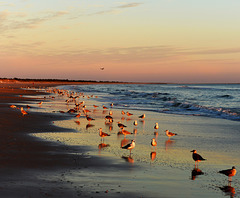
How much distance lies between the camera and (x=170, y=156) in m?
12.3

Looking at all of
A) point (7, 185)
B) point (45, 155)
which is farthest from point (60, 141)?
point (7, 185)

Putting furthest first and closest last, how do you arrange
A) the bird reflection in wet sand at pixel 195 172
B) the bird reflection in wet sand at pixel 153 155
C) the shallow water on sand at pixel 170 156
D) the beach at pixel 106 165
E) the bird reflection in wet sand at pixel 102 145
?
the bird reflection in wet sand at pixel 102 145
the bird reflection in wet sand at pixel 153 155
the bird reflection in wet sand at pixel 195 172
the shallow water on sand at pixel 170 156
the beach at pixel 106 165

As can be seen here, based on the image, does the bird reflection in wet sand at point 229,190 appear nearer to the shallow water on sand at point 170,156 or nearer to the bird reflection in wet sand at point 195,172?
the shallow water on sand at point 170,156

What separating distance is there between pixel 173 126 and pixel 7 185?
47.2 feet

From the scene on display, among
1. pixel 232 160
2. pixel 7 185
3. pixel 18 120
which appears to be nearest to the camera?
pixel 7 185

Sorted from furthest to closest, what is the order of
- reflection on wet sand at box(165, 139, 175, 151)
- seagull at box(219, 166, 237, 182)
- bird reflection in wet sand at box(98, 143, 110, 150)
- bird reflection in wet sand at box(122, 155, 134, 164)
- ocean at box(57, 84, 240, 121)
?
ocean at box(57, 84, 240, 121) < reflection on wet sand at box(165, 139, 175, 151) < bird reflection in wet sand at box(98, 143, 110, 150) < bird reflection in wet sand at box(122, 155, 134, 164) < seagull at box(219, 166, 237, 182)

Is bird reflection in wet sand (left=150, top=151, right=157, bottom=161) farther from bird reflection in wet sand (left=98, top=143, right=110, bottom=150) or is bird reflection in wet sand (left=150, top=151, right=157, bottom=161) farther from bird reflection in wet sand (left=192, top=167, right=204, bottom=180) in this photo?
bird reflection in wet sand (left=98, top=143, right=110, bottom=150)

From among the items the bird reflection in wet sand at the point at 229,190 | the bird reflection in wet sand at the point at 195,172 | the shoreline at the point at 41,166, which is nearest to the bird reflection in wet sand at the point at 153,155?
the shoreline at the point at 41,166

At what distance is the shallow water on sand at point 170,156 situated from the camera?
8633 mm

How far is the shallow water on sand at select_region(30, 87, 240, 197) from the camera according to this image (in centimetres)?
863

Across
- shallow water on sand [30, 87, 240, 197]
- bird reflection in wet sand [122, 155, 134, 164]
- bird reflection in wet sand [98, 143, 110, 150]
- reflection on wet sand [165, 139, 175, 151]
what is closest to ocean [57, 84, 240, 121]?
shallow water on sand [30, 87, 240, 197]

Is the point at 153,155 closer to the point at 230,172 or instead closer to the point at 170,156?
the point at 170,156

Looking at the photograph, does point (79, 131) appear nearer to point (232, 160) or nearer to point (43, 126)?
point (43, 126)

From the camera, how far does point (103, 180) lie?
29.2 ft
